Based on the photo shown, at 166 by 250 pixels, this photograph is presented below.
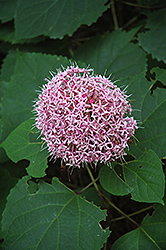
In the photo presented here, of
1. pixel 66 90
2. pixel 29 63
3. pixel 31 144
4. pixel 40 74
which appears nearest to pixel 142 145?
pixel 66 90

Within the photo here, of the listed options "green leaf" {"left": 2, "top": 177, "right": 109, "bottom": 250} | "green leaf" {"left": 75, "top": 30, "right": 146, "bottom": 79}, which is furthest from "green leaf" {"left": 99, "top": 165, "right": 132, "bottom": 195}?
"green leaf" {"left": 75, "top": 30, "right": 146, "bottom": 79}

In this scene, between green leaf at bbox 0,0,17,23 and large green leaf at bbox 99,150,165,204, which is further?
green leaf at bbox 0,0,17,23

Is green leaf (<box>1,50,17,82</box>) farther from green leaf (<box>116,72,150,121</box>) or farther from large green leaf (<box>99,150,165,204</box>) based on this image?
large green leaf (<box>99,150,165,204</box>)

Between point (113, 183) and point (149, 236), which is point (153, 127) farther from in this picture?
point (149, 236)

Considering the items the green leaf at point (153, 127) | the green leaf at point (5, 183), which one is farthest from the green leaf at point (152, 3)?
the green leaf at point (5, 183)

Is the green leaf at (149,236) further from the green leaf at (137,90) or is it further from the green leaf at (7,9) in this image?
the green leaf at (7,9)

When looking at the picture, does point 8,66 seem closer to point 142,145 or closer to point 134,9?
point 134,9
